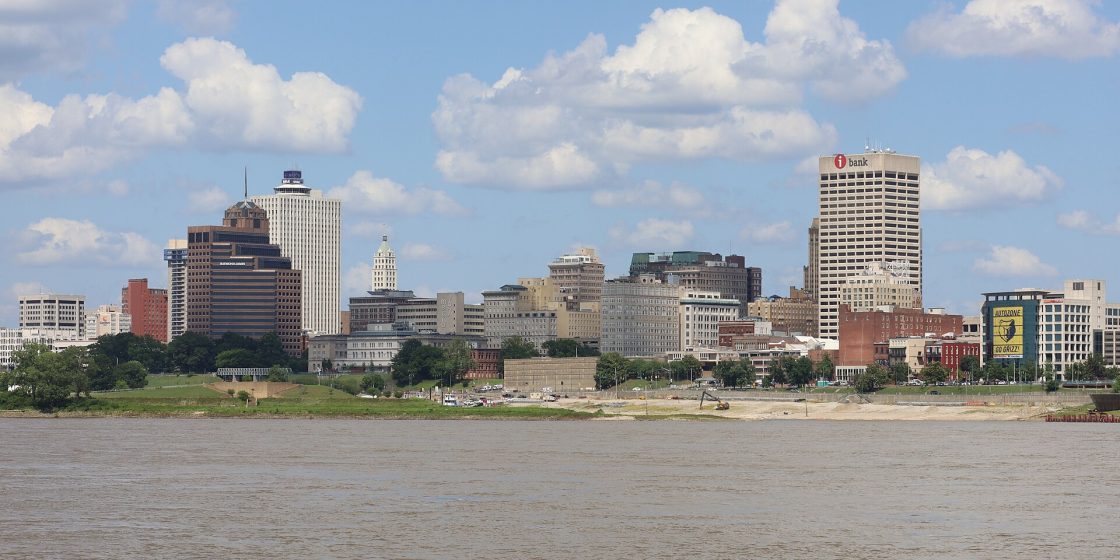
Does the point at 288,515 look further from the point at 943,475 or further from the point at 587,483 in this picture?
the point at 943,475

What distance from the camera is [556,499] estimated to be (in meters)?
97.4

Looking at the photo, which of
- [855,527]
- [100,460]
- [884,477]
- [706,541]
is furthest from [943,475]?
[100,460]

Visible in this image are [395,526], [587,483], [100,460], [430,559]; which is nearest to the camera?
[430,559]

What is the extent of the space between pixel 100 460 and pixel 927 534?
68399 millimetres

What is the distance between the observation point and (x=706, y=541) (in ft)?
261

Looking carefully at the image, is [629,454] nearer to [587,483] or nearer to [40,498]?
[587,483]

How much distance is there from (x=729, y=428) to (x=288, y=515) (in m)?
113

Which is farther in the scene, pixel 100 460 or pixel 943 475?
pixel 100 460

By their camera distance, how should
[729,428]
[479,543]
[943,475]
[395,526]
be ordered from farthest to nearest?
1. [729,428]
2. [943,475]
3. [395,526]
4. [479,543]

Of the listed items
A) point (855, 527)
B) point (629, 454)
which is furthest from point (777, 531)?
point (629, 454)

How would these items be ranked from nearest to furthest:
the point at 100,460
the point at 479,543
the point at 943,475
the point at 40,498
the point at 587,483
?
the point at 479,543 < the point at 40,498 < the point at 587,483 < the point at 943,475 < the point at 100,460

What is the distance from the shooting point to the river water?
7800cm

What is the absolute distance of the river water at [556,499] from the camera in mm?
78000

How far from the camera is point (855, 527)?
84.6 metres
